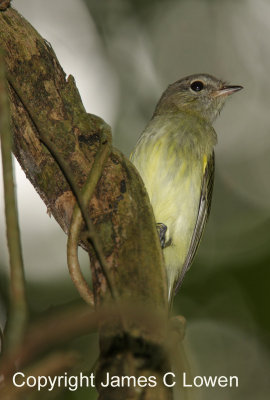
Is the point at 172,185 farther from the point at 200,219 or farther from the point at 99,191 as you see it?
the point at 99,191

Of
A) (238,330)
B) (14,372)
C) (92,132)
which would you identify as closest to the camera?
(14,372)

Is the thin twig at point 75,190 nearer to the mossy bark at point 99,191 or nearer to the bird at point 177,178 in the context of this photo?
the mossy bark at point 99,191

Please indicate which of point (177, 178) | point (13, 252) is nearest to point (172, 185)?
point (177, 178)

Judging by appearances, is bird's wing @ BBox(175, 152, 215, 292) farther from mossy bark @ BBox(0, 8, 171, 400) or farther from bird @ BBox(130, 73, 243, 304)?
mossy bark @ BBox(0, 8, 171, 400)

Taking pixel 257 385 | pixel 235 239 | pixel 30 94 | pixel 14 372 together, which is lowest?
pixel 257 385

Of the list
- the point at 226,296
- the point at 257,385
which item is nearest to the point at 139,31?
the point at 226,296

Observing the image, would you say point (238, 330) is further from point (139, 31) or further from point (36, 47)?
point (139, 31)
